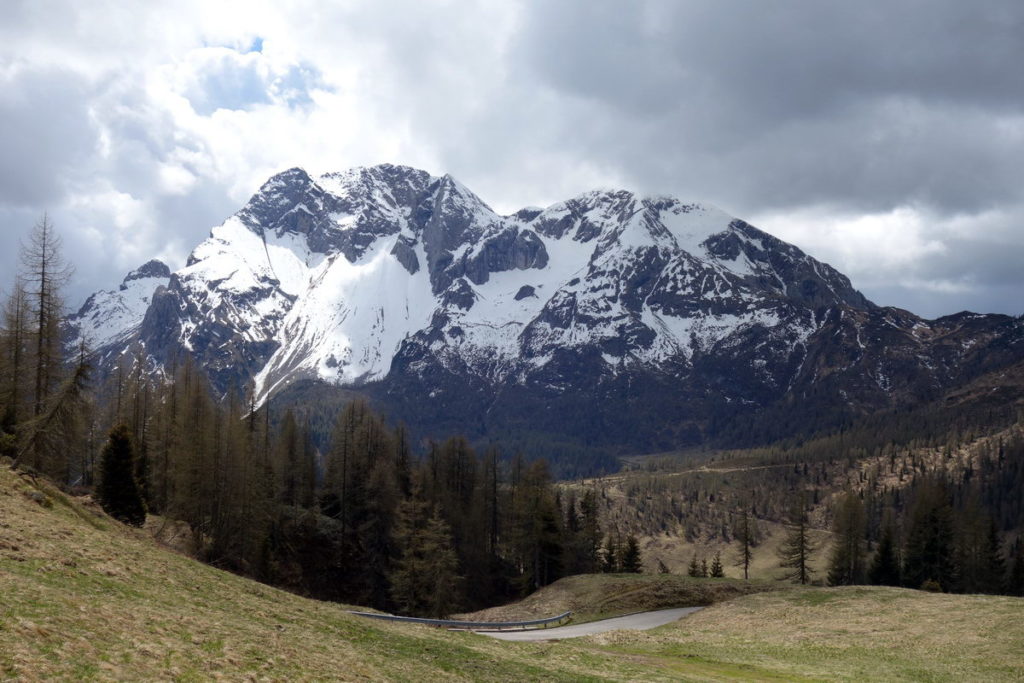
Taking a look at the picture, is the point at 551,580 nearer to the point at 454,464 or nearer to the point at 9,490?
the point at 454,464

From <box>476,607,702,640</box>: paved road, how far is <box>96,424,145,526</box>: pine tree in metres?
28.4

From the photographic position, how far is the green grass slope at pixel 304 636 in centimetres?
1852

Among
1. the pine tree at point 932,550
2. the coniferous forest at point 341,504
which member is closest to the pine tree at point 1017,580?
the coniferous forest at point 341,504

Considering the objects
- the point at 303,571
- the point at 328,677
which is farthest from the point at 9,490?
the point at 303,571

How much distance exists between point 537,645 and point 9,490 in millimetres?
26119

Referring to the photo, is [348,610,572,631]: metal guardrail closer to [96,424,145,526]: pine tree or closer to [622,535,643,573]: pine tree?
[96,424,145,526]: pine tree

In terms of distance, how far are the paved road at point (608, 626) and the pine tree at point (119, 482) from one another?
28.4 meters

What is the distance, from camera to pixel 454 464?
11344cm

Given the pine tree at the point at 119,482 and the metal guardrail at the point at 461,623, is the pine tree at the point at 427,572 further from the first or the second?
the pine tree at the point at 119,482

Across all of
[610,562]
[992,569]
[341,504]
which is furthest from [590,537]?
[992,569]

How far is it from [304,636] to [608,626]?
125 ft

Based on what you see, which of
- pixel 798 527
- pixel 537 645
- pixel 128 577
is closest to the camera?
pixel 128 577

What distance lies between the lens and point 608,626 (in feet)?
191

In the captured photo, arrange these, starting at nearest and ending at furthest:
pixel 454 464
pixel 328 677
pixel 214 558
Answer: pixel 328 677 < pixel 214 558 < pixel 454 464
